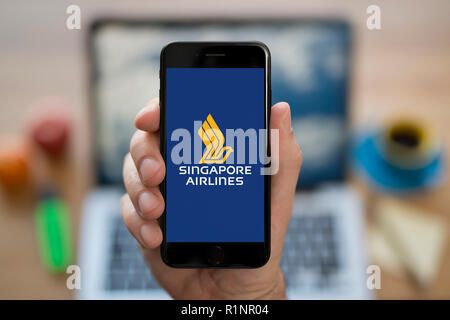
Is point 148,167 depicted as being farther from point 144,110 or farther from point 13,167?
point 13,167

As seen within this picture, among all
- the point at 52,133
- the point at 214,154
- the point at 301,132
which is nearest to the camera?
the point at 214,154

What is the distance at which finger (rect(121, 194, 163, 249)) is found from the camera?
0.29 metres

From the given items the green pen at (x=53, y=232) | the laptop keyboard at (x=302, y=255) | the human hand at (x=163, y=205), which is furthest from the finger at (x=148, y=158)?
the green pen at (x=53, y=232)

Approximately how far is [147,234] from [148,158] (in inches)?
2.0

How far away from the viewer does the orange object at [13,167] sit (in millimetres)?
588

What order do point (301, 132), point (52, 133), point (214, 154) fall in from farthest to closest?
1. point (52, 133)
2. point (301, 132)
3. point (214, 154)

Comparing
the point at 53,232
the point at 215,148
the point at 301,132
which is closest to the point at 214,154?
the point at 215,148

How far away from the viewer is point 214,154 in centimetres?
27

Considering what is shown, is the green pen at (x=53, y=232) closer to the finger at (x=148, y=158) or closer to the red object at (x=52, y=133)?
the red object at (x=52, y=133)

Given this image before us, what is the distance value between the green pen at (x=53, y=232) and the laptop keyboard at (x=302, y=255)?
8 cm

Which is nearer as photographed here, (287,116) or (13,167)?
(287,116)

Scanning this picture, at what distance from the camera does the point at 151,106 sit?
29 centimetres

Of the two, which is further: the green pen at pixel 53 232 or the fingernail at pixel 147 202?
the green pen at pixel 53 232
